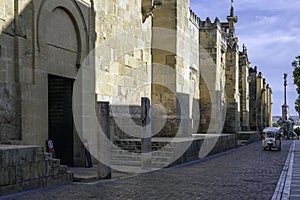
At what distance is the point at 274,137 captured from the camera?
24.9 metres

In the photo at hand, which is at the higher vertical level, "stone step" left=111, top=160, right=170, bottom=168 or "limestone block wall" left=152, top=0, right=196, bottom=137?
"limestone block wall" left=152, top=0, right=196, bottom=137

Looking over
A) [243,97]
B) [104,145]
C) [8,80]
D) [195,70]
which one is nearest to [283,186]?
[104,145]

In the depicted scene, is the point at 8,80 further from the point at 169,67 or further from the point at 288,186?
the point at 169,67

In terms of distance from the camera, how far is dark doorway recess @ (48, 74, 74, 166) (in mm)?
12430

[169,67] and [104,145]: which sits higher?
[169,67]

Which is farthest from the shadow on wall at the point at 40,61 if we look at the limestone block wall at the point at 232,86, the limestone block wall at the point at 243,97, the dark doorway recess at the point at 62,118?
the limestone block wall at the point at 243,97

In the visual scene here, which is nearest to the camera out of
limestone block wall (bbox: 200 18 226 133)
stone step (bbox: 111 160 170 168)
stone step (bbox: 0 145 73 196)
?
stone step (bbox: 0 145 73 196)

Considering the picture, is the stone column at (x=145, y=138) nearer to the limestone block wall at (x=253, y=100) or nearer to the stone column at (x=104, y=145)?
the stone column at (x=104, y=145)

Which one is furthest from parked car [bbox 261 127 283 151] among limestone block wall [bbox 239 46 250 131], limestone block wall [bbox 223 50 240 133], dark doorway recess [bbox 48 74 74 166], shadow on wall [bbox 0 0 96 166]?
dark doorway recess [bbox 48 74 74 166]

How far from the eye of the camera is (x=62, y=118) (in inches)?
492

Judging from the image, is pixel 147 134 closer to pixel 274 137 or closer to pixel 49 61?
pixel 49 61

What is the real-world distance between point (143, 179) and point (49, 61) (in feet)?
12.2

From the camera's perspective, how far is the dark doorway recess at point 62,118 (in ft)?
40.8

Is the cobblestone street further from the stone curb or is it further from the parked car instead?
the parked car
